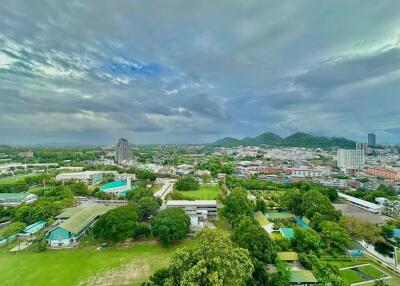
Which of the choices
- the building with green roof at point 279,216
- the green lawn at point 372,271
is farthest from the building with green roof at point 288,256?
the building with green roof at point 279,216

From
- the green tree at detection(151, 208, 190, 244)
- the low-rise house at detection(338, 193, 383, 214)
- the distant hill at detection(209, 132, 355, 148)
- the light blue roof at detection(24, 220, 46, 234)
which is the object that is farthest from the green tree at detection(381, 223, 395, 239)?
the distant hill at detection(209, 132, 355, 148)

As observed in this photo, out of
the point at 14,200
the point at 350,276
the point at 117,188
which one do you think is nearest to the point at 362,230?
the point at 350,276

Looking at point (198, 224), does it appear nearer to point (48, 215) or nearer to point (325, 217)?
point (325, 217)

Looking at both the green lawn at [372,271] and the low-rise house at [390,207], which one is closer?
the green lawn at [372,271]

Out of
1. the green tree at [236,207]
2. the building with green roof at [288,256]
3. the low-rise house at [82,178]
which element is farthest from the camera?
the low-rise house at [82,178]

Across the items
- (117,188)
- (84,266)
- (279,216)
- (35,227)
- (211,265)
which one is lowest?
(84,266)

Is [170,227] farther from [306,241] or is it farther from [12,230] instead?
[12,230]

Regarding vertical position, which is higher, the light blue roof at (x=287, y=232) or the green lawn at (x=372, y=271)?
the light blue roof at (x=287, y=232)

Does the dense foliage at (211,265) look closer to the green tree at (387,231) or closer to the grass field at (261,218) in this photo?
the grass field at (261,218)

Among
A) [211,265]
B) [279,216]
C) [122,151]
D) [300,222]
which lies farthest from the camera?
[122,151]
